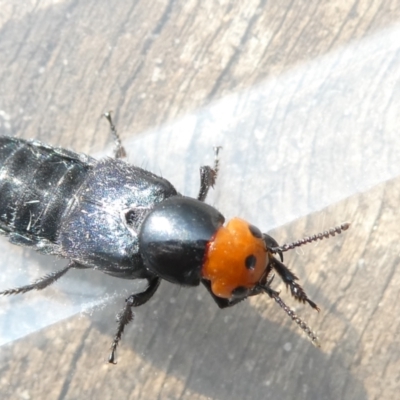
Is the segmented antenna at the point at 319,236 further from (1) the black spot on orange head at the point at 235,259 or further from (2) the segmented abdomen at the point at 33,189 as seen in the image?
(2) the segmented abdomen at the point at 33,189

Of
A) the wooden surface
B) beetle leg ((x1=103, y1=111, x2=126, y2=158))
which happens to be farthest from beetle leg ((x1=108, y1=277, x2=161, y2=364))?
beetle leg ((x1=103, y1=111, x2=126, y2=158))

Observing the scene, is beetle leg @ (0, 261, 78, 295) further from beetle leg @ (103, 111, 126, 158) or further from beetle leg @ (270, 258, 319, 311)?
beetle leg @ (270, 258, 319, 311)

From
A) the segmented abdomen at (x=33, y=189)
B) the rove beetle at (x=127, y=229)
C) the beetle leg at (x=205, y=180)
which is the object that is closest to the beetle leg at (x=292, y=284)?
the rove beetle at (x=127, y=229)

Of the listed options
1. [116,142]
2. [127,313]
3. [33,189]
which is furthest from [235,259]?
[116,142]

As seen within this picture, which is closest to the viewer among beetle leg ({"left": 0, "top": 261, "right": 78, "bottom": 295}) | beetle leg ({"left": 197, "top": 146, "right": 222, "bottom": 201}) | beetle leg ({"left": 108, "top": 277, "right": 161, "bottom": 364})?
beetle leg ({"left": 108, "top": 277, "right": 161, "bottom": 364})

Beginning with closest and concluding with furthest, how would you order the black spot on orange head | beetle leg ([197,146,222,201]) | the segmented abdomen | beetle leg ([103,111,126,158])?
the black spot on orange head
the segmented abdomen
beetle leg ([197,146,222,201])
beetle leg ([103,111,126,158])

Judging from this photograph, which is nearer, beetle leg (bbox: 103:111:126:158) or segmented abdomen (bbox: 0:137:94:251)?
segmented abdomen (bbox: 0:137:94:251)

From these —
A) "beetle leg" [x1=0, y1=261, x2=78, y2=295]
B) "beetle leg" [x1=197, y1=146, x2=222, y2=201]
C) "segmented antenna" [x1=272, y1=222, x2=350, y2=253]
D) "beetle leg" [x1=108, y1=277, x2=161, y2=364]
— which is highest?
"segmented antenna" [x1=272, y1=222, x2=350, y2=253]

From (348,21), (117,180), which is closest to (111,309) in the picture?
(117,180)

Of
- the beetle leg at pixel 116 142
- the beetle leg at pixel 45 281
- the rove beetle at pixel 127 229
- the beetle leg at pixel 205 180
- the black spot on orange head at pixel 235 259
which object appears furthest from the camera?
the beetle leg at pixel 116 142
